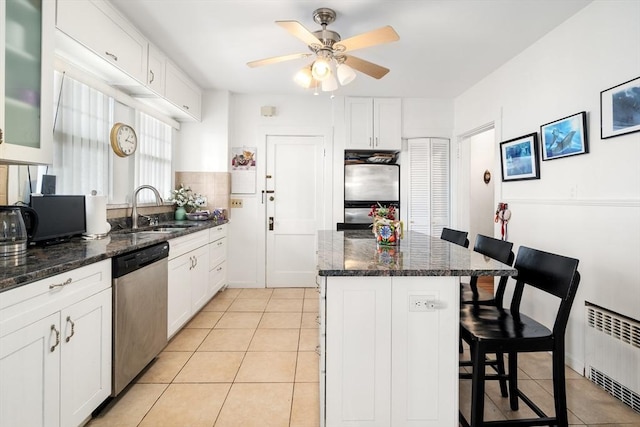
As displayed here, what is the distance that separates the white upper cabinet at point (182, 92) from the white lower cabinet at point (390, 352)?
285 cm

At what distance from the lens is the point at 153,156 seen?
360 centimetres

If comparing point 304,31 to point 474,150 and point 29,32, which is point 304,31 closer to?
point 29,32

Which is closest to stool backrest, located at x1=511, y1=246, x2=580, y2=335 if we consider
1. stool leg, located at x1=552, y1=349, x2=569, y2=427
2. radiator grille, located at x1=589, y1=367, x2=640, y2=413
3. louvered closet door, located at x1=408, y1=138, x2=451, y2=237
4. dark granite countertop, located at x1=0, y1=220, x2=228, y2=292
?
stool leg, located at x1=552, y1=349, x2=569, y2=427

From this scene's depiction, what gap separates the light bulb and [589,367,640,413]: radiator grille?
108 inches

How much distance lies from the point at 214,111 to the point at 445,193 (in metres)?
3.28

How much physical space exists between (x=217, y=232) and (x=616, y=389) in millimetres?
3663

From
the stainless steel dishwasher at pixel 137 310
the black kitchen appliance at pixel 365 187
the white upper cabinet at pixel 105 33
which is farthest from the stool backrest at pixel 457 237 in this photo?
the white upper cabinet at pixel 105 33

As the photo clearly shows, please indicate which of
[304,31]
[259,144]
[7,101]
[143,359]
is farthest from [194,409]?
[259,144]

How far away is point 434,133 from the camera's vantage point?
438cm

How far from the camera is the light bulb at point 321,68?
225cm

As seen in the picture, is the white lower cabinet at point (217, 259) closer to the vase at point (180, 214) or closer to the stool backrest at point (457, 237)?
the vase at point (180, 214)

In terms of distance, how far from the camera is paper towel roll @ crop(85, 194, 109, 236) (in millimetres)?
2205

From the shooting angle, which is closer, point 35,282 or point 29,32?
point 35,282

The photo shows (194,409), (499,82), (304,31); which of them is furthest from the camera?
(499,82)
